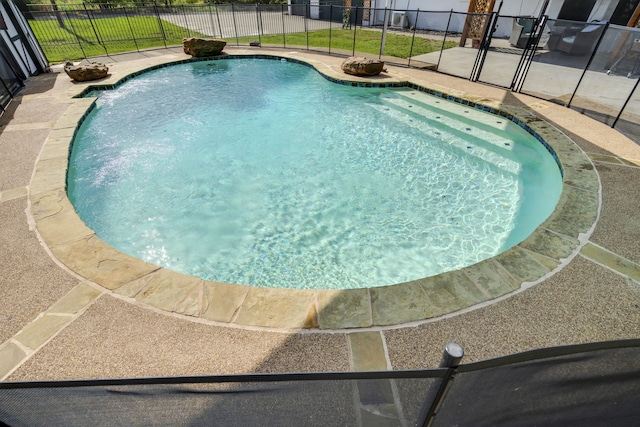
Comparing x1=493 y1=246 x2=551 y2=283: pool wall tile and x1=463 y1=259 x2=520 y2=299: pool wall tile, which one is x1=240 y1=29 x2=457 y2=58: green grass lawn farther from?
x1=463 y1=259 x2=520 y2=299: pool wall tile

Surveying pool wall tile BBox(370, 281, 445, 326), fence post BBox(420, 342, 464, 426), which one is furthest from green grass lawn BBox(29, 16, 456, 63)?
fence post BBox(420, 342, 464, 426)

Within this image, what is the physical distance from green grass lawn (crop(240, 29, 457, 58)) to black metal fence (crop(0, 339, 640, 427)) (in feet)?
47.1

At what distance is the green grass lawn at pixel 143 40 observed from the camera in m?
14.3

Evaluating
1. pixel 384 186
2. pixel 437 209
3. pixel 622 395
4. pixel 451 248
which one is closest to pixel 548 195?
pixel 437 209

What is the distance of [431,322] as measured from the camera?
2926mm

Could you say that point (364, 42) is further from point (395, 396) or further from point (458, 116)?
point (395, 396)

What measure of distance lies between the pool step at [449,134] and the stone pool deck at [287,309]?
2544mm

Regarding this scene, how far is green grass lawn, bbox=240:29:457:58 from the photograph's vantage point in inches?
566

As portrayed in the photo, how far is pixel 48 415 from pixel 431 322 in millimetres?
2814

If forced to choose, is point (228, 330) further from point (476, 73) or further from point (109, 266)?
point (476, 73)

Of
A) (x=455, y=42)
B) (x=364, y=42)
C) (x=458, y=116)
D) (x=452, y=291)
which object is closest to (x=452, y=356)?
(x=452, y=291)

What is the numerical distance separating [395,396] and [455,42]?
1936 cm

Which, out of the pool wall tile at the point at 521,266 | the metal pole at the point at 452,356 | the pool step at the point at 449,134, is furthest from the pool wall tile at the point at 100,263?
the pool step at the point at 449,134

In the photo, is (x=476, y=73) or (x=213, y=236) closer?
(x=213, y=236)
